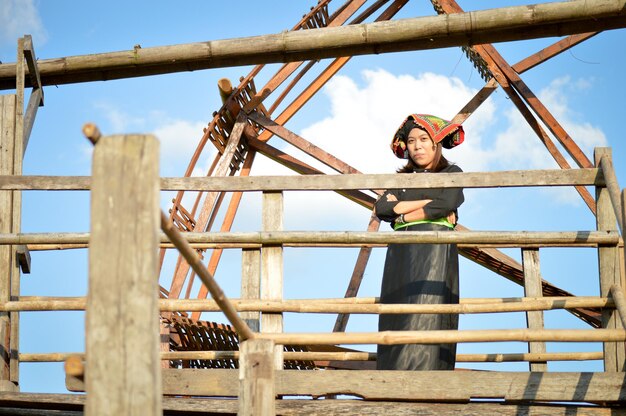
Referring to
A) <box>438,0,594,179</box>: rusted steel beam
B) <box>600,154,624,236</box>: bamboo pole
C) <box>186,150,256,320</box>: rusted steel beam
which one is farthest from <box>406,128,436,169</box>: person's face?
<box>438,0,594,179</box>: rusted steel beam

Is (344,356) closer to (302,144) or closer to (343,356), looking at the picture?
(343,356)

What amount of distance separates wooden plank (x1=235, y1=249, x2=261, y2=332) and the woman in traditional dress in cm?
73

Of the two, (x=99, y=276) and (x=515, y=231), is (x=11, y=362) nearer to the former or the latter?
(x=515, y=231)

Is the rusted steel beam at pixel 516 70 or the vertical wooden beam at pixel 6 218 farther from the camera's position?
the rusted steel beam at pixel 516 70

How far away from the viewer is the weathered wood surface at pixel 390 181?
5.80 meters

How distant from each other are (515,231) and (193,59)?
2.45 m

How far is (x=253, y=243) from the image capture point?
585 cm

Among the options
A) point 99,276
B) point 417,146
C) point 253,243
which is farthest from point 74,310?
point 99,276

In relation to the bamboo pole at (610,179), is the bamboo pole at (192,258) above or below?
below

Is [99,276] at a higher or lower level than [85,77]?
lower

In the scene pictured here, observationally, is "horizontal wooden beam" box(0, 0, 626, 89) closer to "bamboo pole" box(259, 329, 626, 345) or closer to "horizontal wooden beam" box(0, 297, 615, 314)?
"horizontal wooden beam" box(0, 297, 615, 314)

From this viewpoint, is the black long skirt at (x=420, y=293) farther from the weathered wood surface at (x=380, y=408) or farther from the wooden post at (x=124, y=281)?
the wooden post at (x=124, y=281)

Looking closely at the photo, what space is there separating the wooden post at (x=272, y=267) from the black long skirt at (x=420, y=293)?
64cm

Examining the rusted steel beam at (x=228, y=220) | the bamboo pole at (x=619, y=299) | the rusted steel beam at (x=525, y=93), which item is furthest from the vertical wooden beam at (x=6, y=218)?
the rusted steel beam at (x=525, y=93)
